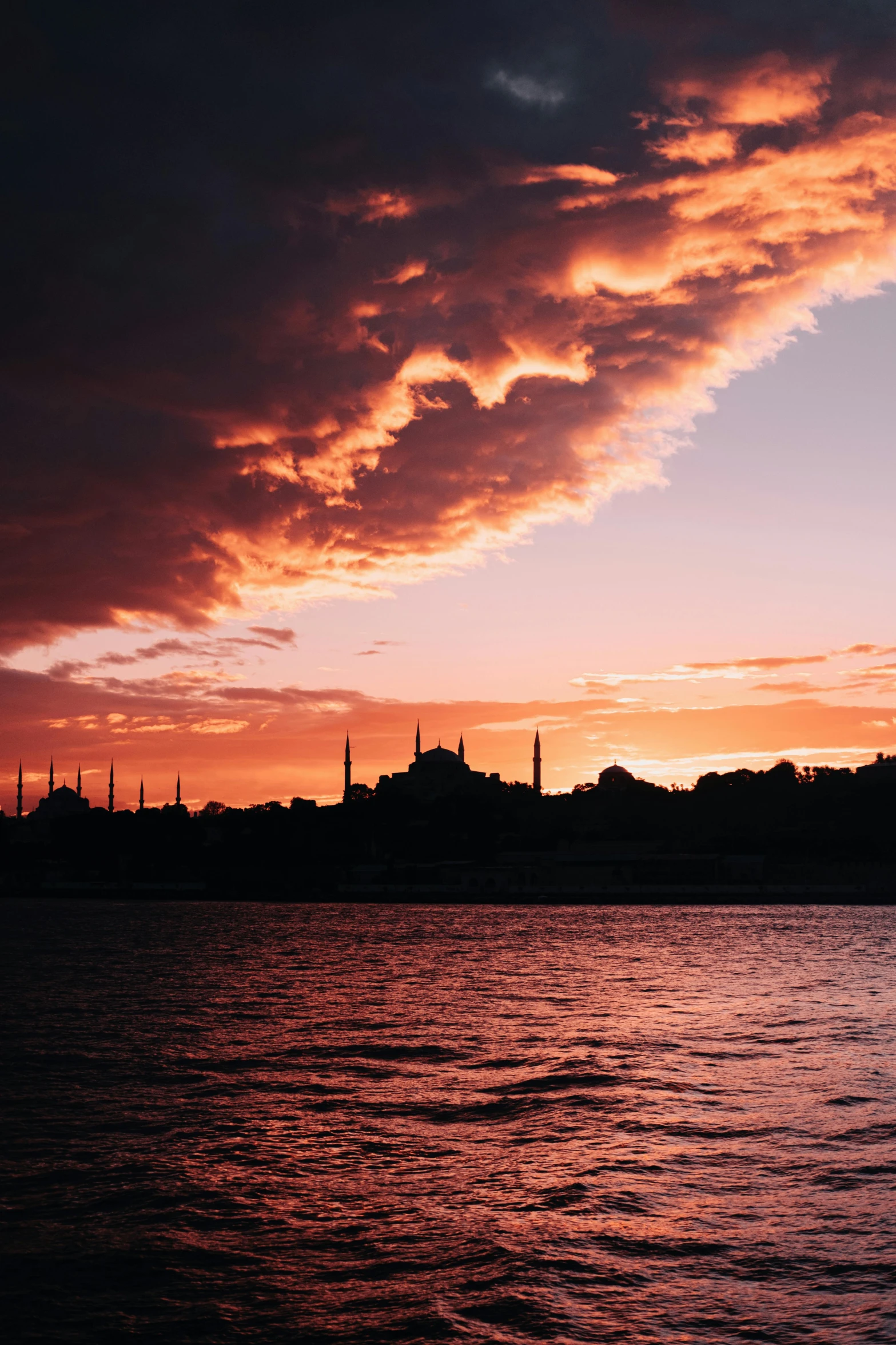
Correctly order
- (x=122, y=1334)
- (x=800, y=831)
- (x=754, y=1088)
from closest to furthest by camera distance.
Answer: (x=122, y=1334) < (x=754, y=1088) < (x=800, y=831)

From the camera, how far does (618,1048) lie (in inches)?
1242

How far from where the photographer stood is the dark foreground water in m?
13.1

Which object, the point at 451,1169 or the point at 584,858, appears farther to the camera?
the point at 584,858

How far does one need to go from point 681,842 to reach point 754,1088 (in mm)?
156718

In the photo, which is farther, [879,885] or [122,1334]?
[879,885]

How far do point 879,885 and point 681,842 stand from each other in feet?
116

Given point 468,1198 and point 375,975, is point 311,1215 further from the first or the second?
point 375,975

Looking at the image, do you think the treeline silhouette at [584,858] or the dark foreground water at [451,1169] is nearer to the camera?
the dark foreground water at [451,1169]

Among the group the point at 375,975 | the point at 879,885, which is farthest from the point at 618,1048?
the point at 879,885

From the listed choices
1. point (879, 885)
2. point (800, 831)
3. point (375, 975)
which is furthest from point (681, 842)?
point (375, 975)

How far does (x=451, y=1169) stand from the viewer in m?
18.7

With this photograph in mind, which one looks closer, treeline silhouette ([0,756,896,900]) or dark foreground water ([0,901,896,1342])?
dark foreground water ([0,901,896,1342])

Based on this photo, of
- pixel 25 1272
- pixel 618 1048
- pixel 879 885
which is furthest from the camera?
pixel 879 885

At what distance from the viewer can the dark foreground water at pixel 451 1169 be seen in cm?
1306
